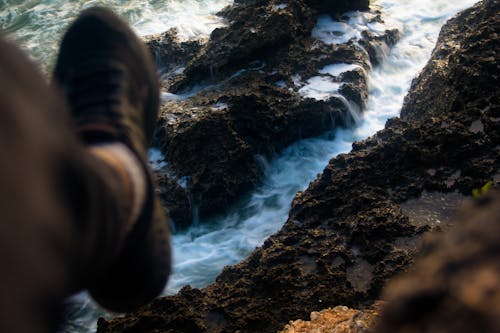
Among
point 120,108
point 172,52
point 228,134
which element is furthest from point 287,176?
point 120,108

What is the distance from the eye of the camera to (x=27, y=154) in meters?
0.79

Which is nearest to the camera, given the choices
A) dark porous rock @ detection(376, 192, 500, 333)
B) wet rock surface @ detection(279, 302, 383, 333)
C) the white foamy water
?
dark porous rock @ detection(376, 192, 500, 333)

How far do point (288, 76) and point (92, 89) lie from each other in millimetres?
4228

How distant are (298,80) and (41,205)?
5.46m

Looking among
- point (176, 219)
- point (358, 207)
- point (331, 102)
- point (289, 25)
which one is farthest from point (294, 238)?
point (289, 25)

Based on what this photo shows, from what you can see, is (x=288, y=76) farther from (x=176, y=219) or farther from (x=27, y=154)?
(x=27, y=154)

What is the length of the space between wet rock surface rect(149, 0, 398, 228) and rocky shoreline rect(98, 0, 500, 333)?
49.7 inches

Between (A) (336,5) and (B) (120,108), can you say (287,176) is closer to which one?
(A) (336,5)

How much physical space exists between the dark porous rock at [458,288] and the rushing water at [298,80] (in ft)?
13.4

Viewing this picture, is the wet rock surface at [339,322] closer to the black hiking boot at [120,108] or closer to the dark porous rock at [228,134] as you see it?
the black hiking boot at [120,108]

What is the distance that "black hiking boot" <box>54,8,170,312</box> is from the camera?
1.67 m

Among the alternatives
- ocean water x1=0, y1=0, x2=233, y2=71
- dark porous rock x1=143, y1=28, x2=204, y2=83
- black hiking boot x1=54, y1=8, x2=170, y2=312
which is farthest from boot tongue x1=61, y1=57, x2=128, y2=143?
ocean water x1=0, y1=0, x2=233, y2=71

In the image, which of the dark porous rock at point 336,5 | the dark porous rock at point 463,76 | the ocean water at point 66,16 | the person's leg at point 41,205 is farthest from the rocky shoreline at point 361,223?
the ocean water at point 66,16

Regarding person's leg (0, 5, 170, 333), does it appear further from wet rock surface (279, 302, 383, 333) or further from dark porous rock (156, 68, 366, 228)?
dark porous rock (156, 68, 366, 228)
